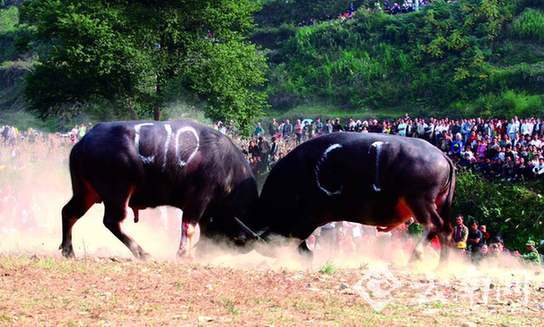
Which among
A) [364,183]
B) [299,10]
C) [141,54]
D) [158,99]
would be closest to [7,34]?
[299,10]

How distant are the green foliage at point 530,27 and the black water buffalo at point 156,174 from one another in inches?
1590

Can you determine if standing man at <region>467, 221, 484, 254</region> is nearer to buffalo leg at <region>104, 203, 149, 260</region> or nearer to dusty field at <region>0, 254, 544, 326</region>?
dusty field at <region>0, 254, 544, 326</region>

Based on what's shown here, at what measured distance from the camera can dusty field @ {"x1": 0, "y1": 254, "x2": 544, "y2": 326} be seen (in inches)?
362

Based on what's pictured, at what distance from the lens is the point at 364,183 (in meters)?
13.8

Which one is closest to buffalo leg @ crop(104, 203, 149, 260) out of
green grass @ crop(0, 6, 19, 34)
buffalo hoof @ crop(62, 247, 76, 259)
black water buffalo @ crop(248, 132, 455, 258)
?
buffalo hoof @ crop(62, 247, 76, 259)

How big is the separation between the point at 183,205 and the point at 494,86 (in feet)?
117

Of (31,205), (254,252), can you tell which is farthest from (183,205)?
(31,205)

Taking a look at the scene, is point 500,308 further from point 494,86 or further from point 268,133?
point 494,86

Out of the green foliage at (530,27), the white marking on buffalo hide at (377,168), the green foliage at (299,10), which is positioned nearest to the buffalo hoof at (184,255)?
the white marking on buffalo hide at (377,168)

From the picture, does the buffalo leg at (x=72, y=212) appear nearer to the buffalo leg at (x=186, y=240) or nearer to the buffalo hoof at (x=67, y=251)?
the buffalo hoof at (x=67, y=251)

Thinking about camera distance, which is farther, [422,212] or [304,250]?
[304,250]

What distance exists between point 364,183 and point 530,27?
1607 inches

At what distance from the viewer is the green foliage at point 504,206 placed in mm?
25172

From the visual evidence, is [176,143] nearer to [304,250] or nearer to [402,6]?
[304,250]
